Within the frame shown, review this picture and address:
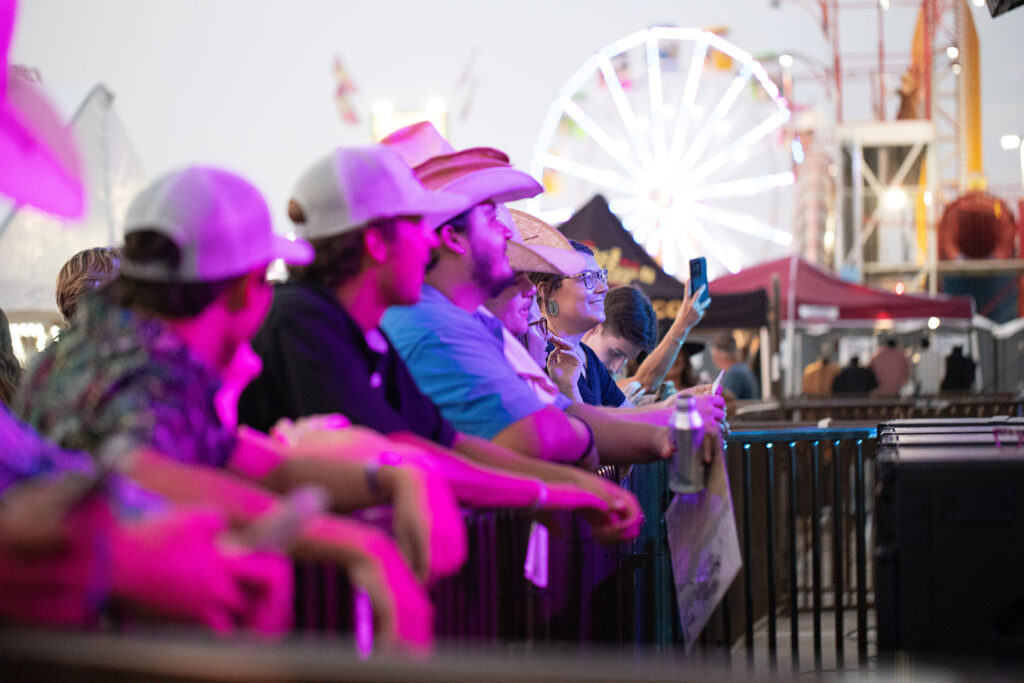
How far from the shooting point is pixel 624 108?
2095 centimetres

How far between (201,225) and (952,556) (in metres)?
1.56

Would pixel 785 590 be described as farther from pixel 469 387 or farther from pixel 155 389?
pixel 155 389

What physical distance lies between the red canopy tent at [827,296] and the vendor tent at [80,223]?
24.4 feet

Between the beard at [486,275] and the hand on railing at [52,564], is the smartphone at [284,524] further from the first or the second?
the beard at [486,275]

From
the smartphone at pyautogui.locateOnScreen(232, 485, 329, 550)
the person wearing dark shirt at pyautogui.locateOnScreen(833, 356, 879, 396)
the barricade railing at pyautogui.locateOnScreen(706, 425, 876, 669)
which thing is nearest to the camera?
the smartphone at pyautogui.locateOnScreen(232, 485, 329, 550)

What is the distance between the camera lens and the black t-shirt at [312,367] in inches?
90.4

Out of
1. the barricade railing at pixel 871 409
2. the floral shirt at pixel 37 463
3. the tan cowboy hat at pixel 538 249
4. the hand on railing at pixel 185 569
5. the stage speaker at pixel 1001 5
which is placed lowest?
the barricade railing at pixel 871 409

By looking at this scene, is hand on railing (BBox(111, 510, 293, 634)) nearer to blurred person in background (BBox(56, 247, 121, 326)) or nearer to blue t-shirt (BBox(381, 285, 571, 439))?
blue t-shirt (BBox(381, 285, 571, 439))

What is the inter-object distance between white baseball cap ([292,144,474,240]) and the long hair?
1.71 metres

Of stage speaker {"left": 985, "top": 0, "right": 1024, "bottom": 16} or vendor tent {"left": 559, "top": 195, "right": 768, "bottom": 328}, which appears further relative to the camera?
vendor tent {"left": 559, "top": 195, "right": 768, "bottom": 328}

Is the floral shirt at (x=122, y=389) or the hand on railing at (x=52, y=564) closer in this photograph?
the hand on railing at (x=52, y=564)

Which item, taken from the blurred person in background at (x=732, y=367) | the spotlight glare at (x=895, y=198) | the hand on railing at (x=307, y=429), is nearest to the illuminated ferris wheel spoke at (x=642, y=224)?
the blurred person in background at (x=732, y=367)

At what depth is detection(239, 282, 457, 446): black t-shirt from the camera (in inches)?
90.4

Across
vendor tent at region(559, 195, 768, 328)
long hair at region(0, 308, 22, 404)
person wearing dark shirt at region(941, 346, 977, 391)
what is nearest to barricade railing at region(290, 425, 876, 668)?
long hair at region(0, 308, 22, 404)
